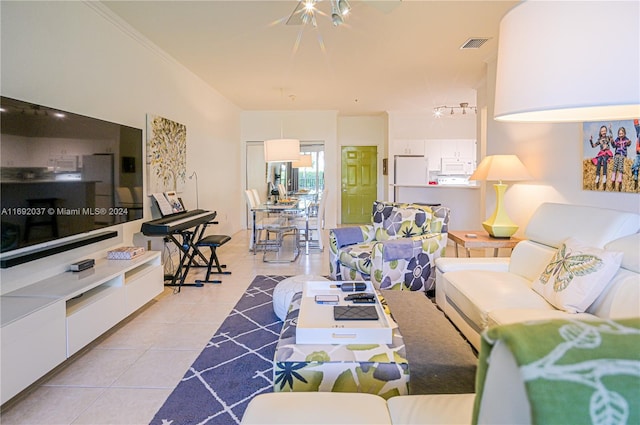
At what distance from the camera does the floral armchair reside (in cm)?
348

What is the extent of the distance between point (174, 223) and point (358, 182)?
6.32m

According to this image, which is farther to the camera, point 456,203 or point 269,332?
point 456,203

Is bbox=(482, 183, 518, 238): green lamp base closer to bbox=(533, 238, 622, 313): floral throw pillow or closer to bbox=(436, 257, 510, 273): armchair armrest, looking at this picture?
bbox=(436, 257, 510, 273): armchair armrest

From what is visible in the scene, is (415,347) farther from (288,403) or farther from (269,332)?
(269,332)

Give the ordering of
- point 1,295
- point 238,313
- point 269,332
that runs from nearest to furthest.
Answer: point 1,295 → point 269,332 → point 238,313

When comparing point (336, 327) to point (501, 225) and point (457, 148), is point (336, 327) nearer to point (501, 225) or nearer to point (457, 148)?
point (501, 225)

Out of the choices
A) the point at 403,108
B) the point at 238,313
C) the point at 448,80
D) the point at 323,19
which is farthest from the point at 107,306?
the point at 403,108

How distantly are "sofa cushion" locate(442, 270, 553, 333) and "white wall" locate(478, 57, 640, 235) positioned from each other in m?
0.61

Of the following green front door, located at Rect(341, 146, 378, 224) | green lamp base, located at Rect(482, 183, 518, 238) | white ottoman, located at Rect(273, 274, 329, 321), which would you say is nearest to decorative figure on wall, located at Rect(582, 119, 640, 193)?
green lamp base, located at Rect(482, 183, 518, 238)

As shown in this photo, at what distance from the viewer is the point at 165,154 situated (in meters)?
4.45

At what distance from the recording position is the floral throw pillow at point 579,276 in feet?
6.45

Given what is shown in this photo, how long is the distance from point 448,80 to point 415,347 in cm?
506

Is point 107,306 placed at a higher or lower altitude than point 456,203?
lower

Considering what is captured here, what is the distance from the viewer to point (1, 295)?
2.23 metres
